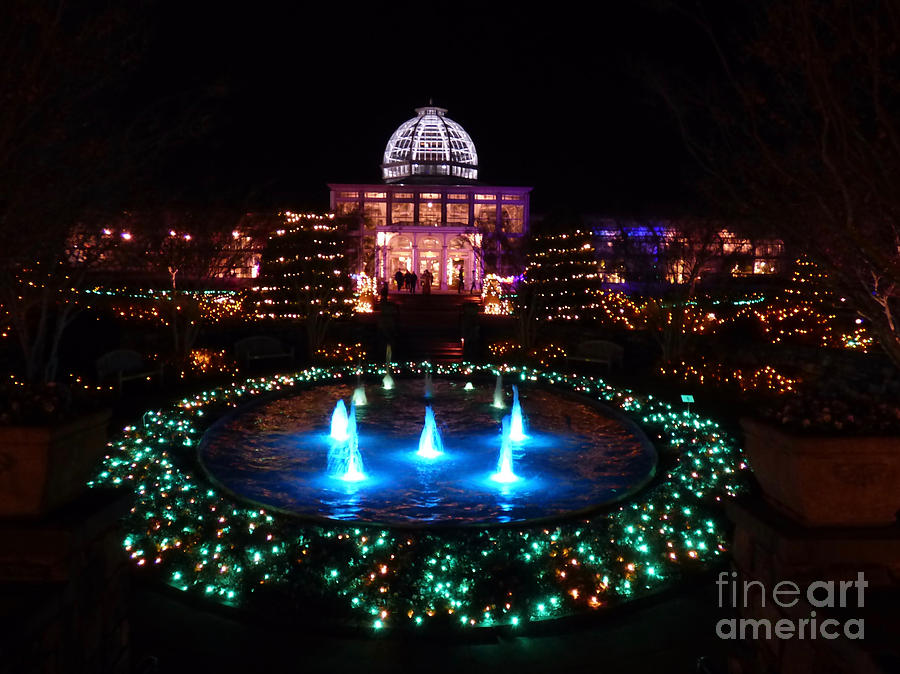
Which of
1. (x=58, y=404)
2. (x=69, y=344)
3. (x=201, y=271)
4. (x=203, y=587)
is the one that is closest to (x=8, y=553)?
(x=58, y=404)

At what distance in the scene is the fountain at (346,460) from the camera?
8.62 m

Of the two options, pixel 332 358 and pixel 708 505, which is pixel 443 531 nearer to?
pixel 708 505

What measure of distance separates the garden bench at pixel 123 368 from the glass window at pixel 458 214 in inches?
1021

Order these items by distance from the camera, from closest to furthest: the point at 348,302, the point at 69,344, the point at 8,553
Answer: the point at 8,553 < the point at 69,344 < the point at 348,302

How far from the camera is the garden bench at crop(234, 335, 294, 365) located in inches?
675

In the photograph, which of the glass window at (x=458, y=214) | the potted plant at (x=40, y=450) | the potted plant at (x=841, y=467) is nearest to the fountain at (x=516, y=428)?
the potted plant at (x=841, y=467)

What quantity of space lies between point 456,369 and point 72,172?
36.8 ft

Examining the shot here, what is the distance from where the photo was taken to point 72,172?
759 centimetres

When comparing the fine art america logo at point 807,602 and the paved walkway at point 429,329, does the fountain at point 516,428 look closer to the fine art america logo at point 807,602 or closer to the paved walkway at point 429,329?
the fine art america logo at point 807,602

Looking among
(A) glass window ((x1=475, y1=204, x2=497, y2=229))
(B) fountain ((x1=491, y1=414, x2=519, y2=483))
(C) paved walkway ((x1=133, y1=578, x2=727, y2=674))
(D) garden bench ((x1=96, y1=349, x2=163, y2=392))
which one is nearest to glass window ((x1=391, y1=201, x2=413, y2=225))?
(A) glass window ((x1=475, y1=204, x2=497, y2=229))

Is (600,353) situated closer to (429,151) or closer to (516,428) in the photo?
(516,428)

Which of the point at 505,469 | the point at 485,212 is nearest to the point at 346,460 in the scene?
the point at 505,469

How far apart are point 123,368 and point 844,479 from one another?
1374 centimetres

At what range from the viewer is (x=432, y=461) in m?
9.34
